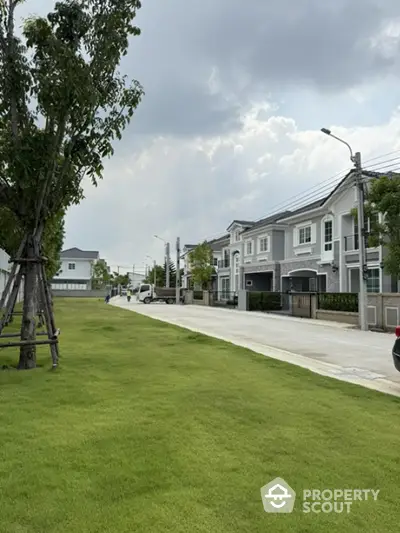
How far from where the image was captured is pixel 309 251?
3155 cm

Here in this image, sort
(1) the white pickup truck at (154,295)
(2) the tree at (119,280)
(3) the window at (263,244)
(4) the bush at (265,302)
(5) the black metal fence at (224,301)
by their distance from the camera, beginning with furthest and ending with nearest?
(2) the tree at (119,280), (1) the white pickup truck at (154,295), (5) the black metal fence at (224,301), (3) the window at (263,244), (4) the bush at (265,302)

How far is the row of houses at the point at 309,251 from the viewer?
1050 inches

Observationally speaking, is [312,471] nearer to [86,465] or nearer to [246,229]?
[86,465]

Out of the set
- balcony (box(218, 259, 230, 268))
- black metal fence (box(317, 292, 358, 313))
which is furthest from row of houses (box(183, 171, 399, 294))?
black metal fence (box(317, 292, 358, 313))

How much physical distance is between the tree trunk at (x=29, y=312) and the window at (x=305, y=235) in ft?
85.3

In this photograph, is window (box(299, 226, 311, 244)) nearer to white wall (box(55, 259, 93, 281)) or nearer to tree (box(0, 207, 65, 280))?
tree (box(0, 207, 65, 280))

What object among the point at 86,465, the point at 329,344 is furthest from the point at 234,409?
the point at 329,344

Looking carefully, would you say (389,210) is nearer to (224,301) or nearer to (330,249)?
(330,249)

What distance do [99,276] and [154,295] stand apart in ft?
117

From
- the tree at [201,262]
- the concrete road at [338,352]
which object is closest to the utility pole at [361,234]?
the concrete road at [338,352]

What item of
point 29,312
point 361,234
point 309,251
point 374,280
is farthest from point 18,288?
point 309,251

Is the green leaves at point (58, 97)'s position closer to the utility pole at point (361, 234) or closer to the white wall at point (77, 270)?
the utility pole at point (361, 234)

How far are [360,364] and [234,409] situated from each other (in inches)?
199

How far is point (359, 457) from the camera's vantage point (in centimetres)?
406
